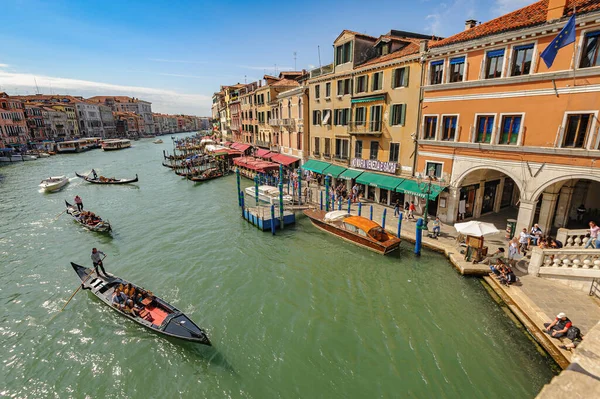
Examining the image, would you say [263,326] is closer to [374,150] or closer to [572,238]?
[572,238]

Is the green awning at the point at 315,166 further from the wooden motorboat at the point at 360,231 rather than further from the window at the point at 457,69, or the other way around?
the window at the point at 457,69

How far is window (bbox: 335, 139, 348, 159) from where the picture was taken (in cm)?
2919

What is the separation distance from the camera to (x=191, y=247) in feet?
67.9

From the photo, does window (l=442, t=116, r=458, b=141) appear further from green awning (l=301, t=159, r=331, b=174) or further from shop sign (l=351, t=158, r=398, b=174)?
green awning (l=301, t=159, r=331, b=174)

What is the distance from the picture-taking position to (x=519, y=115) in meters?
16.5

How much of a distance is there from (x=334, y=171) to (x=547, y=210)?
1709cm

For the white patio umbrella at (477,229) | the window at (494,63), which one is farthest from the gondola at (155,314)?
the window at (494,63)

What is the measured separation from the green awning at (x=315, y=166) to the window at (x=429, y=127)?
11.7 meters

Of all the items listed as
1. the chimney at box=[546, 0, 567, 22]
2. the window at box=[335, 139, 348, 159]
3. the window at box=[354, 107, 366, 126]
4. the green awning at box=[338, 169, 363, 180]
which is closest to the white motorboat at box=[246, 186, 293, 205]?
the green awning at box=[338, 169, 363, 180]

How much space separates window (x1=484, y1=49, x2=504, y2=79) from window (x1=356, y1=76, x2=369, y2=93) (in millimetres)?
9790

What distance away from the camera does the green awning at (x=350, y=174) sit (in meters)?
27.0

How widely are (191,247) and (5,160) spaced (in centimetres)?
7479

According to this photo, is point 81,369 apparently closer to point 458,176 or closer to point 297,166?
point 458,176

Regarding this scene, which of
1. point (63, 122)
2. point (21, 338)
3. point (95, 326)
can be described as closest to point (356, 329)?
point (95, 326)
